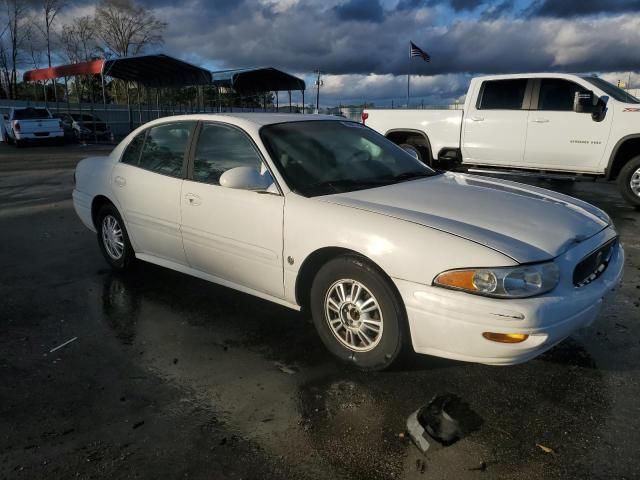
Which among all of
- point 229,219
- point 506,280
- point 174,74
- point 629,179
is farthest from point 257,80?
point 506,280

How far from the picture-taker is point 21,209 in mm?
8305

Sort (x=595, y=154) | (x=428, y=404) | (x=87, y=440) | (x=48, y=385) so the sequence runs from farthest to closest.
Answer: (x=595, y=154)
(x=48, y=385)
(x=428, y=404)
(x=87, y=440)

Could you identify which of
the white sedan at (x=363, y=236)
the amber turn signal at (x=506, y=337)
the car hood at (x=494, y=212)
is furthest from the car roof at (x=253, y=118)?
the amber turn signal at (x=506, y=337)

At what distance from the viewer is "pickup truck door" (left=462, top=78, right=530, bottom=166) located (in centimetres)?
886

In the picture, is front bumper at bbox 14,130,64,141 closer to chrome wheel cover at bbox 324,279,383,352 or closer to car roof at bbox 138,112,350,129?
car roof at bbox 138,112,350,129

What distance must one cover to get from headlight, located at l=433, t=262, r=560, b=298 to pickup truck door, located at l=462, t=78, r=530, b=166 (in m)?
6.86

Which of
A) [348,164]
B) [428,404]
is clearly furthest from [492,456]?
[348,164]

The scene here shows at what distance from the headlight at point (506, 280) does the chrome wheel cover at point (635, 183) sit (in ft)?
21.2

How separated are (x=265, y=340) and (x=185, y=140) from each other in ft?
5.69

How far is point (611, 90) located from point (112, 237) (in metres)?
7.82

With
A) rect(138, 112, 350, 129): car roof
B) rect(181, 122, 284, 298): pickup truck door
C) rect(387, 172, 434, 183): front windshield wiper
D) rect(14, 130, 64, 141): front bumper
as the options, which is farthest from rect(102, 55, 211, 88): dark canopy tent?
rect(387, 172, 434, 183): front windshield wiper

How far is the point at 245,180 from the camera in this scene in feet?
11.1

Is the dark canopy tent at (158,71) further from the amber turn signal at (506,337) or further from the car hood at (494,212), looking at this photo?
the amber turn signal at (506,337)

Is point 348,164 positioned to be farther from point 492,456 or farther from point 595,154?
point 595,154
